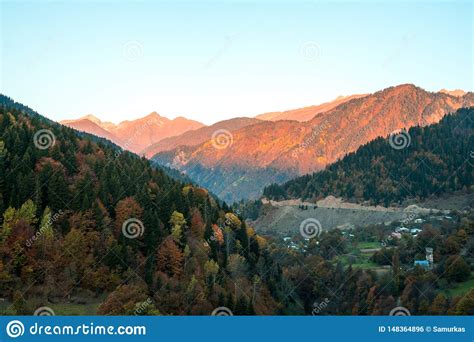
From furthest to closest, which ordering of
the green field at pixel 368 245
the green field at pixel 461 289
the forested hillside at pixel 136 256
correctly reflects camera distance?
the green field at pixel 368 245 < the green field at pixel 461 289 < the forested hillside at pixel 136 256

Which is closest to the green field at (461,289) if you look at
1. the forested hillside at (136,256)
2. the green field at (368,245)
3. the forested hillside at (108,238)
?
the forested hillside at (136,256)

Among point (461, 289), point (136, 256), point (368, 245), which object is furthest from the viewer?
point (368, 245)

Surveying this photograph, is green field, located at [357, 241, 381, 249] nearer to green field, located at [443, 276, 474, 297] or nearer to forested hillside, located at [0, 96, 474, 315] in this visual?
forested hillside, located at [0, 96, 474, 315]

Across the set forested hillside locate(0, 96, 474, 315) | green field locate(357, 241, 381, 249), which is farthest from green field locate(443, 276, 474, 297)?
green field locate(357, 241, 381, 249)

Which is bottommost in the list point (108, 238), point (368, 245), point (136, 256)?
point (368, 245)

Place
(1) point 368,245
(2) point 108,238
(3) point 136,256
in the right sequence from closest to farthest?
1. (2) point 108,238
2. (3) point 136,256
3. (1) point 368,245

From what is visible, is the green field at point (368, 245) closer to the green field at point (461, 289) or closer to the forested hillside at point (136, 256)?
the forested hillside at point (136, 256)

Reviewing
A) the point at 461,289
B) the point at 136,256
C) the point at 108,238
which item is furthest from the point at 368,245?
the point at 108,238

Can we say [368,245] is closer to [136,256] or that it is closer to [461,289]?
[461,289]

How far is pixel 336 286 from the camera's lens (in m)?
133

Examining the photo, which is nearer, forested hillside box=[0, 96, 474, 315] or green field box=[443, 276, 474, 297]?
forested hillside box=[0, 96, 474, 315]
